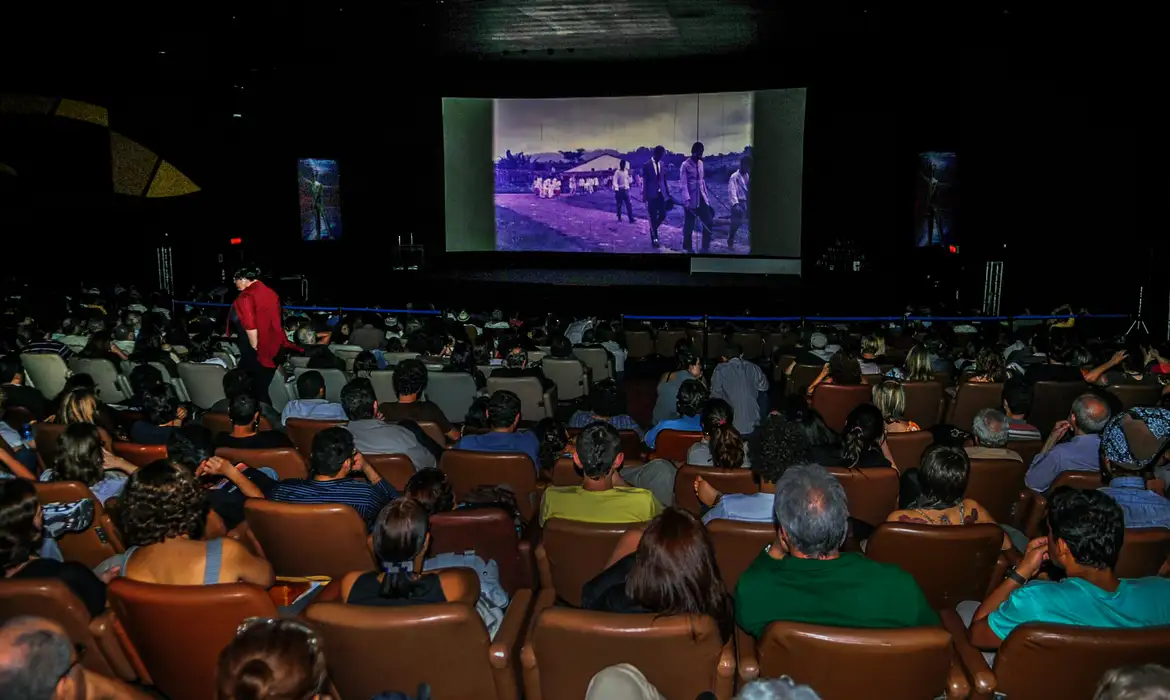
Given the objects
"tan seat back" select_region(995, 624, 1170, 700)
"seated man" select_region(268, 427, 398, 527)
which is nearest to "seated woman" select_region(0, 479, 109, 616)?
"seated man" select_region(268, 427, 398, 527)

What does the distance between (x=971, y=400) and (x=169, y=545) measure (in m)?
5.81

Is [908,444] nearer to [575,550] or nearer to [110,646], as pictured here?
[575,550]

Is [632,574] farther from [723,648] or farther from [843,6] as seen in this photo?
[843,6]

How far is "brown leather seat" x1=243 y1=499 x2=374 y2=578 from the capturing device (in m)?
3.49

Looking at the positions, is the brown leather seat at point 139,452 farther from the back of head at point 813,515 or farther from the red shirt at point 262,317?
the back of head at point 813,515

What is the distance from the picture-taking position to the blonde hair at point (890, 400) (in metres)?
5.49

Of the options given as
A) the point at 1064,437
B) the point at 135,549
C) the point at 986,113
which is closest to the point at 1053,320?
the point at 986,113

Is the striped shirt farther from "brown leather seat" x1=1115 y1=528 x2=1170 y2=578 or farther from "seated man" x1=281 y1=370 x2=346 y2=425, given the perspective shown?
"brown leather seat" x1=1115 y1=528 x2=1170 y2=578

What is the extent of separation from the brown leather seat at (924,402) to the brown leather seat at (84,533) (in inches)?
212

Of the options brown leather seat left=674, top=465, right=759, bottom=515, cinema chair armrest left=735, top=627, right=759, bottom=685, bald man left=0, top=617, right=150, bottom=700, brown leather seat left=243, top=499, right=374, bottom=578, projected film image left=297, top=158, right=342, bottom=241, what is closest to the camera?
bald man left=0, top=617, right=150, bottom=700

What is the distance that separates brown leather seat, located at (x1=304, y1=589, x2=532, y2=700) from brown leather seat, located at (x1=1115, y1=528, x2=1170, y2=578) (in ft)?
7.42

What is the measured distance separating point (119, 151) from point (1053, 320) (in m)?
17.3

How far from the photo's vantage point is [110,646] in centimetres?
296

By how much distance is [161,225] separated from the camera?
18.6m
